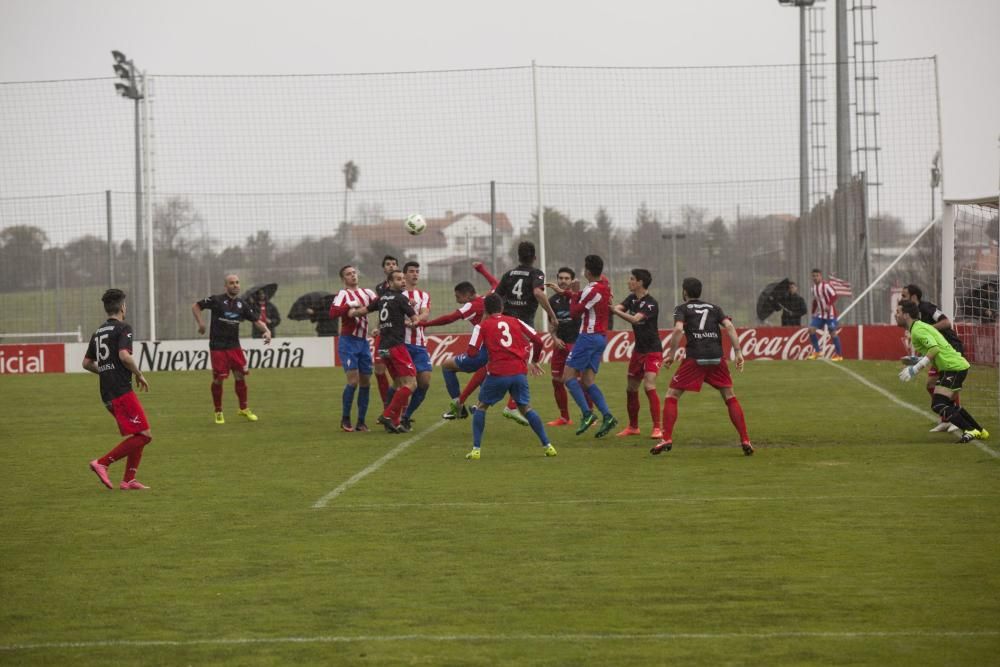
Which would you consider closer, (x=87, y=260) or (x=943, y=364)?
(x=943, y=364)

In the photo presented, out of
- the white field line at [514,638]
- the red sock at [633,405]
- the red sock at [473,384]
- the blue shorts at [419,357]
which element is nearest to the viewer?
the white field line at [514,638]

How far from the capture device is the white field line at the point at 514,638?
728 cm

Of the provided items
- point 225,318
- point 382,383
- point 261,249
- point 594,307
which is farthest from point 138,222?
point 594,307

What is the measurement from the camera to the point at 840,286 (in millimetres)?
32531

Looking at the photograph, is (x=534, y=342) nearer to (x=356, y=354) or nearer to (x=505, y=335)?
(x=505, y=335)

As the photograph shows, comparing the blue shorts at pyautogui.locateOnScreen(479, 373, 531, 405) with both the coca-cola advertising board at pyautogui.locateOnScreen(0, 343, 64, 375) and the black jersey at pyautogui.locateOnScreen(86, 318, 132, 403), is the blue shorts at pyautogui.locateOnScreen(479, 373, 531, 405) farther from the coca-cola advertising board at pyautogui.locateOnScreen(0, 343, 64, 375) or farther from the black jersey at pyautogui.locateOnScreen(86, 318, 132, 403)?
the coca-cola advertising board at pyautogui.locateOnScreen(0, 343, 64, 375)

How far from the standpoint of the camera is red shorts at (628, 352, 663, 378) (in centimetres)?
1673

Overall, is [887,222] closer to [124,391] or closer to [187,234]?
[187,234]

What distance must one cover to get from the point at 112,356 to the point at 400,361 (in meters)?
5.08

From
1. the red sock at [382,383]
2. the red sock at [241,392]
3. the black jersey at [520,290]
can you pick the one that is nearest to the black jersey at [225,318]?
the red sock at [241,392]

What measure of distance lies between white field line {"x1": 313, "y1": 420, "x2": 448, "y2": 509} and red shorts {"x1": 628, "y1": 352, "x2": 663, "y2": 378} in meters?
2.84

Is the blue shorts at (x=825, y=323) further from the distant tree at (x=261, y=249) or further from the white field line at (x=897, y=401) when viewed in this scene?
the distant tree at (x=261, y=249)

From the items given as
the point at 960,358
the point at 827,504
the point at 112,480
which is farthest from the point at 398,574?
the point at 960,358

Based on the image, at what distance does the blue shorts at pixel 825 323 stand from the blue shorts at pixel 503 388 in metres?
18.3
